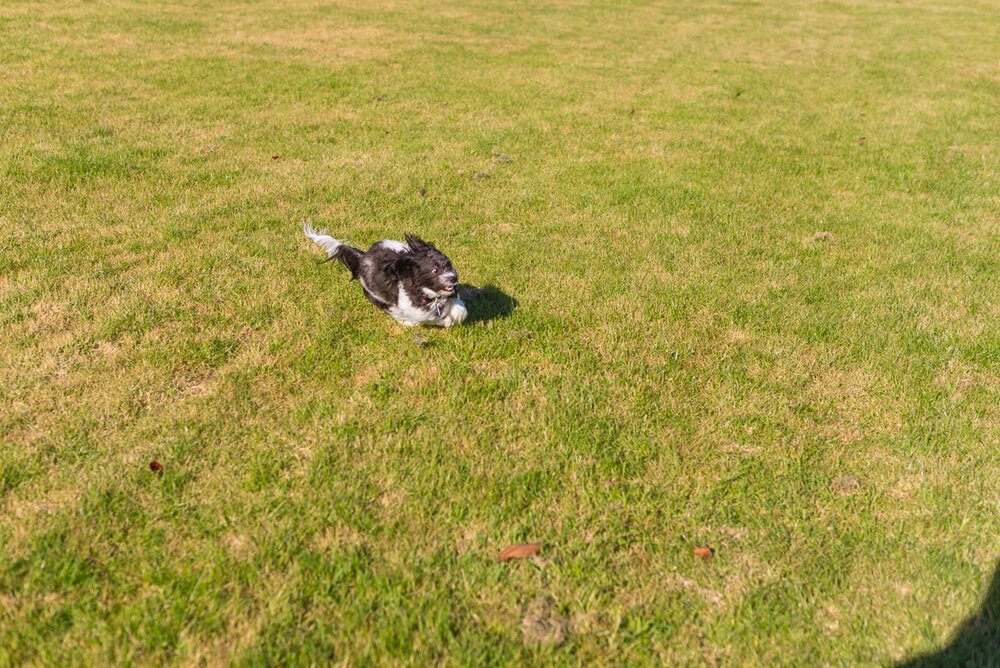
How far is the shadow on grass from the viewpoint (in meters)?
3.39

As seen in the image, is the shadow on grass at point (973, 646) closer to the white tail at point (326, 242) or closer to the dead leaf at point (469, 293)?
the dead leaf at point (469, 293)

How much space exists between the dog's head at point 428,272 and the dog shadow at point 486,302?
60 centimetres

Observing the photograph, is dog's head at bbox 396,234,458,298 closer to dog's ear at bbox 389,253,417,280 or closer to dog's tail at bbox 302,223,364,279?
dog's ear at bbox 389,253,417,280

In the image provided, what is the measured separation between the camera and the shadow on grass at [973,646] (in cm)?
339

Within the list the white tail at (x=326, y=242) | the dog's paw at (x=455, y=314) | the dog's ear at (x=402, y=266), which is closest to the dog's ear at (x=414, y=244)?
the dog's ear at (x=402, y=266)

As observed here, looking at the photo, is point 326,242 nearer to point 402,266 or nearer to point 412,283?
point 402,266

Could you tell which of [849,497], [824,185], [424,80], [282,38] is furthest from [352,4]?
[849,497]

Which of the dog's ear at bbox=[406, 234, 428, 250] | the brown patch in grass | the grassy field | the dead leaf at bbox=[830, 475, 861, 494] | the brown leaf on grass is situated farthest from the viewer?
the brown patch in grass

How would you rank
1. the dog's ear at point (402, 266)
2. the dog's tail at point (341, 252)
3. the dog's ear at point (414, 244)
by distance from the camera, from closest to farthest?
1. the dog's ear at point (402, 266)
2. the dog's ear at point (414, 244)
3. the dog's tail at point (341, 252)

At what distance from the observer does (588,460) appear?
460 cm

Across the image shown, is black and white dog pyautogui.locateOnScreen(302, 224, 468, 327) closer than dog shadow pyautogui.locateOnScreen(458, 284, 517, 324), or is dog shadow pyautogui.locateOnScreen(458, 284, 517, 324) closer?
black and white dog pyautogui.locateOnScreen(302, 224, 468, 327)

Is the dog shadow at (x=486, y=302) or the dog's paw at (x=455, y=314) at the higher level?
the dog's paw at (x=455, y=314)

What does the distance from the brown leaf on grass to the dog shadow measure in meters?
2.58

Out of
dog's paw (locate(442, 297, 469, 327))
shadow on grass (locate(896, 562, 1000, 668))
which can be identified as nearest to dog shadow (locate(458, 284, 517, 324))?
dog's paw (locate(442, 297, 469, 327))
